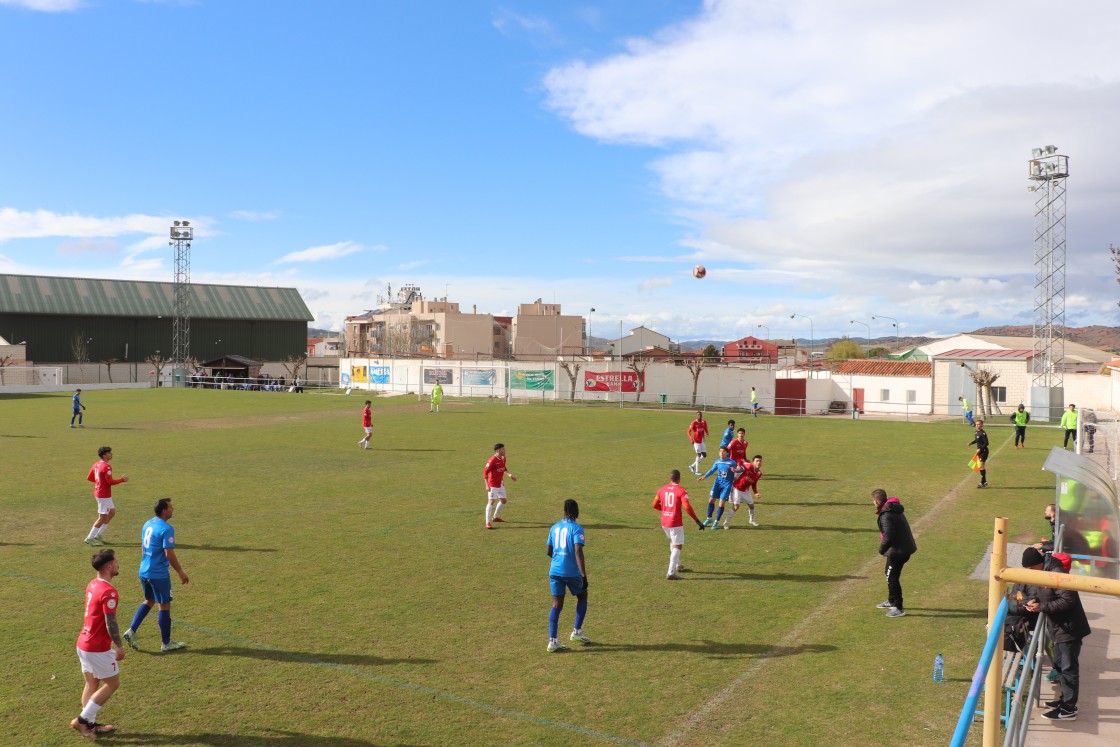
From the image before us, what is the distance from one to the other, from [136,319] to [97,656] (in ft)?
316

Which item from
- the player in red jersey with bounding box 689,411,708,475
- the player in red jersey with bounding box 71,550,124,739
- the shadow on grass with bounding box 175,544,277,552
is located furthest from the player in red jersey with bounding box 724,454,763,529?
the player in red jersey with bounding box 71,550,124,739

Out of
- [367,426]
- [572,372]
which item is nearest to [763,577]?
[367,426]

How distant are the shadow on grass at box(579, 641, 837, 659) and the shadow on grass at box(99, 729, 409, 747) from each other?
10.8 ft

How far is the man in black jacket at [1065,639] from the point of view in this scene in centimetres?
797

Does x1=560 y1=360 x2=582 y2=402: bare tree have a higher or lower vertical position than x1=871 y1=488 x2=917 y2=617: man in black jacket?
higher

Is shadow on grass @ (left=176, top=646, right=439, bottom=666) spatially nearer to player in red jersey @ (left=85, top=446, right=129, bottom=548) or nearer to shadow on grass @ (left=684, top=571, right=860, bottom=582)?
shadow on grass @ (left=684, top=571, right=860, bottom=582)

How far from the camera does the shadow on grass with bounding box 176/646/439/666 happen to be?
9.27 m

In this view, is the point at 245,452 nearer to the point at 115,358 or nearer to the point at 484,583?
the point at 484,583

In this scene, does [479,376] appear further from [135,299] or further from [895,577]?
[895,577]

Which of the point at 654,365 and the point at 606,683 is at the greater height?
the point at 654,365

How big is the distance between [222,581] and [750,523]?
425 inches

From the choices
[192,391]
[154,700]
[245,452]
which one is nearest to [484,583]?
[154,700]

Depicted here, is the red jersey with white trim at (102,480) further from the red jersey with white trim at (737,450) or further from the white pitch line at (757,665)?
the red jersey with white trim at (737,450)

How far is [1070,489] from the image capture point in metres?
12.9
